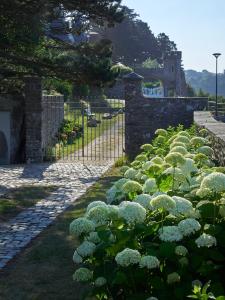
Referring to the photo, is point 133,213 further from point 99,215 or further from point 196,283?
point 196,283

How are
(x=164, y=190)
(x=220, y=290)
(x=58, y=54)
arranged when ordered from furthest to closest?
(x=58, y=54)
(x=164, y=190)
(x=220, y=290)

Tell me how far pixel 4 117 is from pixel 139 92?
3.89 meters

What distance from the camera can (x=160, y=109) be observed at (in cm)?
1587

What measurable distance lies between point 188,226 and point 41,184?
850cm

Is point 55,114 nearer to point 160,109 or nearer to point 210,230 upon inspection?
point 160,109

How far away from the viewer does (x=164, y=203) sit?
12.0 feet

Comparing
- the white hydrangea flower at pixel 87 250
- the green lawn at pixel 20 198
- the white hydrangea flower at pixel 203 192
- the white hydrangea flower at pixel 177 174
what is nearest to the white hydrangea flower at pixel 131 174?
the white hydrangea flower at pixel 177 174

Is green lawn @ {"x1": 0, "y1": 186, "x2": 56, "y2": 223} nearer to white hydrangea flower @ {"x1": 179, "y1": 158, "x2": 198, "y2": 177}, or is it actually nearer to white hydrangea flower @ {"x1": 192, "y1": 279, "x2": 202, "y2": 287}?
white hydrangea flower @ {"x1": 179, "y1": 158, "x2": 198, "y2": 177}

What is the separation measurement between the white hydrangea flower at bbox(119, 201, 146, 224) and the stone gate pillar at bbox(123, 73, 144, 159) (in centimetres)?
1183

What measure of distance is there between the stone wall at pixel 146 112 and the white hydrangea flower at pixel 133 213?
11.9 m

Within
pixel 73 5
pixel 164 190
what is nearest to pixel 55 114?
pixel 73 5

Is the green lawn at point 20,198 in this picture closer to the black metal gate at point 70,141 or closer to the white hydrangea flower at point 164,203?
the black metal gate at point 70,141

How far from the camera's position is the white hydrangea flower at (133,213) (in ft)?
12.0

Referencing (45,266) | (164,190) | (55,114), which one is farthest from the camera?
(55,114)
